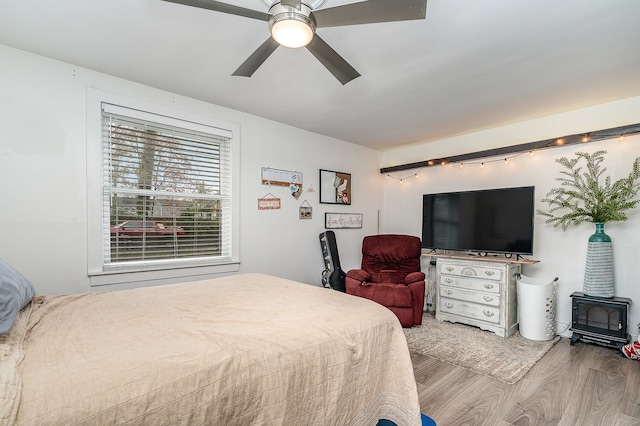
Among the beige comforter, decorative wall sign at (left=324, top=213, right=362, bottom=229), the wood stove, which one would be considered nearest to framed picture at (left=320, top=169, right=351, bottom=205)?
decorative wall sign at (left=324, top=213, right=362, bottom=229)

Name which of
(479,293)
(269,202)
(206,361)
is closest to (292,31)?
(206,361)

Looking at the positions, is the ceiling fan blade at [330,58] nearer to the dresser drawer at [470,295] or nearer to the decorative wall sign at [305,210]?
the decorative wall sign at [305,210]

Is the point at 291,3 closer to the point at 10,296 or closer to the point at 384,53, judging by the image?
the point at 384,53

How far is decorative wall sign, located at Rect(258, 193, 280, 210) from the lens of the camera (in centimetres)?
367

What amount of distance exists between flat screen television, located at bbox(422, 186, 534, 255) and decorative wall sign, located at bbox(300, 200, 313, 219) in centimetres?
159

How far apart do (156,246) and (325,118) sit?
2.30 meters

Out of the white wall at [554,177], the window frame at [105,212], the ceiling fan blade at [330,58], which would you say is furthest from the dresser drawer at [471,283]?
the ceiling fan blade at [330,58]

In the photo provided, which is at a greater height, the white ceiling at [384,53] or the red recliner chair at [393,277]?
the white ceiling at [384,53]

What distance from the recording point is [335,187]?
4.50 meters

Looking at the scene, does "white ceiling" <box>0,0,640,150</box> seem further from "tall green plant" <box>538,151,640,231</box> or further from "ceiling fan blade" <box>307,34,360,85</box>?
"tall green plant" <box>538,151,640,231</box>

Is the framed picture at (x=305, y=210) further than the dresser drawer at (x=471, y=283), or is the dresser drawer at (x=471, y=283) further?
the framed picture at (x=305, y=210)

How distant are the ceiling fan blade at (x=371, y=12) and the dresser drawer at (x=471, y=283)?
3053 millimetres

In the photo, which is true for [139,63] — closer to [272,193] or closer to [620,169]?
[272,193]

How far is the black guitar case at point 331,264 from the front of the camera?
13.3 feet
